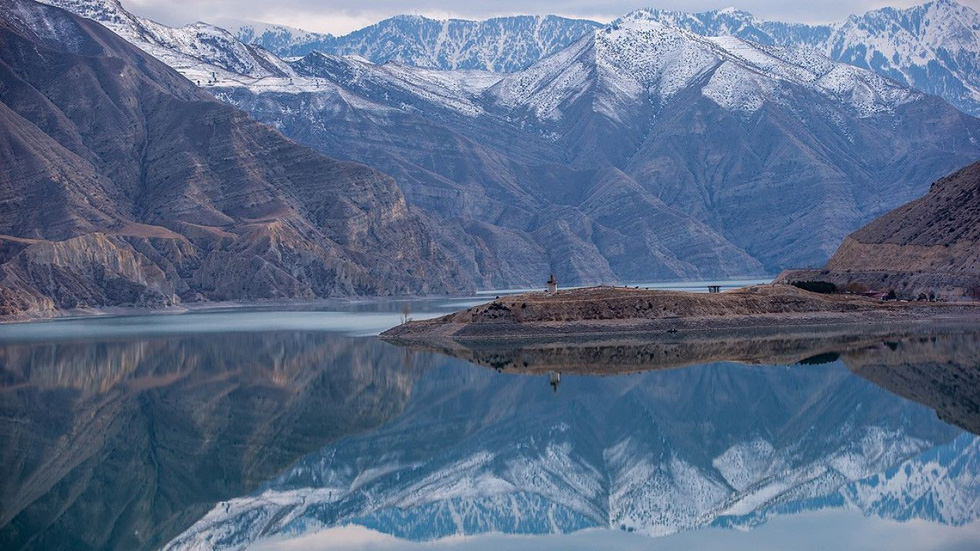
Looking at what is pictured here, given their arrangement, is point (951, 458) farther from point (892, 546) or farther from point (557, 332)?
point (557, 332)

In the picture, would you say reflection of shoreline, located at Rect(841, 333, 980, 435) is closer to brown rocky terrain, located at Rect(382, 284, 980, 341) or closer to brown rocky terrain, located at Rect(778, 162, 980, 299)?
brown rocky terrain, located at Rect(382, 284, 980, 341)

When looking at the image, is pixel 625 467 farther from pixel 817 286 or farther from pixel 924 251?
pixel 924 251

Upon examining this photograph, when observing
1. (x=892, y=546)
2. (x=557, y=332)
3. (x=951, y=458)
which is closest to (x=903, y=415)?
(x=951, y=458)

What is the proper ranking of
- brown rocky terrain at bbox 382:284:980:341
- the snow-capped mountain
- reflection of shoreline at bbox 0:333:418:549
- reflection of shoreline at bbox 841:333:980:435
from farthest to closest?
brown rocky terrain at bbox 382:284:980:341
reflection of shoreline at bbox 841:333:980:435
reflection of shoreline at bbox 0:333:418:549
the snow-capped mountain

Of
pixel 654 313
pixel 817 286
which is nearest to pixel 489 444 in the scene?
pixel 654 313

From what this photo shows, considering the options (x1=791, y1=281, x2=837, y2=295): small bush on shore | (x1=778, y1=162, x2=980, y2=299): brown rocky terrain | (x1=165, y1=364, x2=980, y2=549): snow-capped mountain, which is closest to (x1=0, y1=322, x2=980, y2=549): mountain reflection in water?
(x1=165, y1=364, x2=980, y2=549): snow-capped mountain

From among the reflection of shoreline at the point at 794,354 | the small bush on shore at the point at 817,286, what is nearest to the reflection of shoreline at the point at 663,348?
the reflection of shoreline at the point at 794,354

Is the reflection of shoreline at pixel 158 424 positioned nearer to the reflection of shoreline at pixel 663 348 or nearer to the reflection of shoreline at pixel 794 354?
the reflection of shoreline at pixel 663 348
